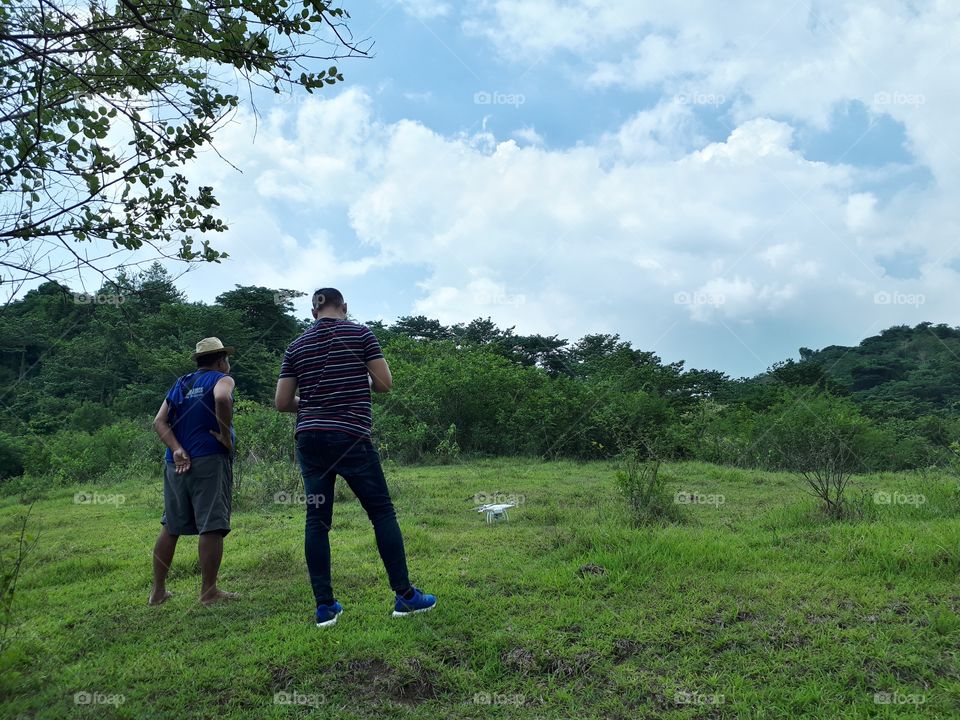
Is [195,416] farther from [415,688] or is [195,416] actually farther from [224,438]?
[415,688]

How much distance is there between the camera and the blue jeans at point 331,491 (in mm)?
3701

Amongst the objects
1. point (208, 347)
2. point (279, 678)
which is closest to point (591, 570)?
point (279, 678)

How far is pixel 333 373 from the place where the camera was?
12.5ft

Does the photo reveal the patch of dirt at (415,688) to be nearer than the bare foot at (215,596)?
Yes

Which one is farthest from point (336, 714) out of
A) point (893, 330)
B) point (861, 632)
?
point (893, 330)

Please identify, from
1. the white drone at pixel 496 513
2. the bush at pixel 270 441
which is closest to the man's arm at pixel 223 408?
the white drone at pixel 496 513

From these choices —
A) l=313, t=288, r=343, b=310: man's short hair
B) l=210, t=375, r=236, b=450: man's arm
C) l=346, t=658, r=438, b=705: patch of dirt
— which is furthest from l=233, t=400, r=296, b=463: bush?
l=346, t=658, r=438, b=705: patch of dirt

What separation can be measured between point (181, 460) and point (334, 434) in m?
1.20

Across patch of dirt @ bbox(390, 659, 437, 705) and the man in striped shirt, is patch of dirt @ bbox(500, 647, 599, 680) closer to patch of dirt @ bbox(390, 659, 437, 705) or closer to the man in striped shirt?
patch of dirt @ bbox(390, 659, 437, 705)

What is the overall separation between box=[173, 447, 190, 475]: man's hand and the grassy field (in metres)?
0.92

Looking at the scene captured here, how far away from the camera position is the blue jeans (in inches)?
146

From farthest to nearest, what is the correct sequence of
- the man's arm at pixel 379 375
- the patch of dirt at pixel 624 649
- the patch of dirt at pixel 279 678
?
1. the man's arm at pixel 379 375
2. the patch of dirt at pixel 624 649
3. the patch of dirt at pixel 279 678

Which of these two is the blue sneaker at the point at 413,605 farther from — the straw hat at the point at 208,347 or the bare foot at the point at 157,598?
the straw hat at the point at 208,347

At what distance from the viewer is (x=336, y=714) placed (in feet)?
9.61
